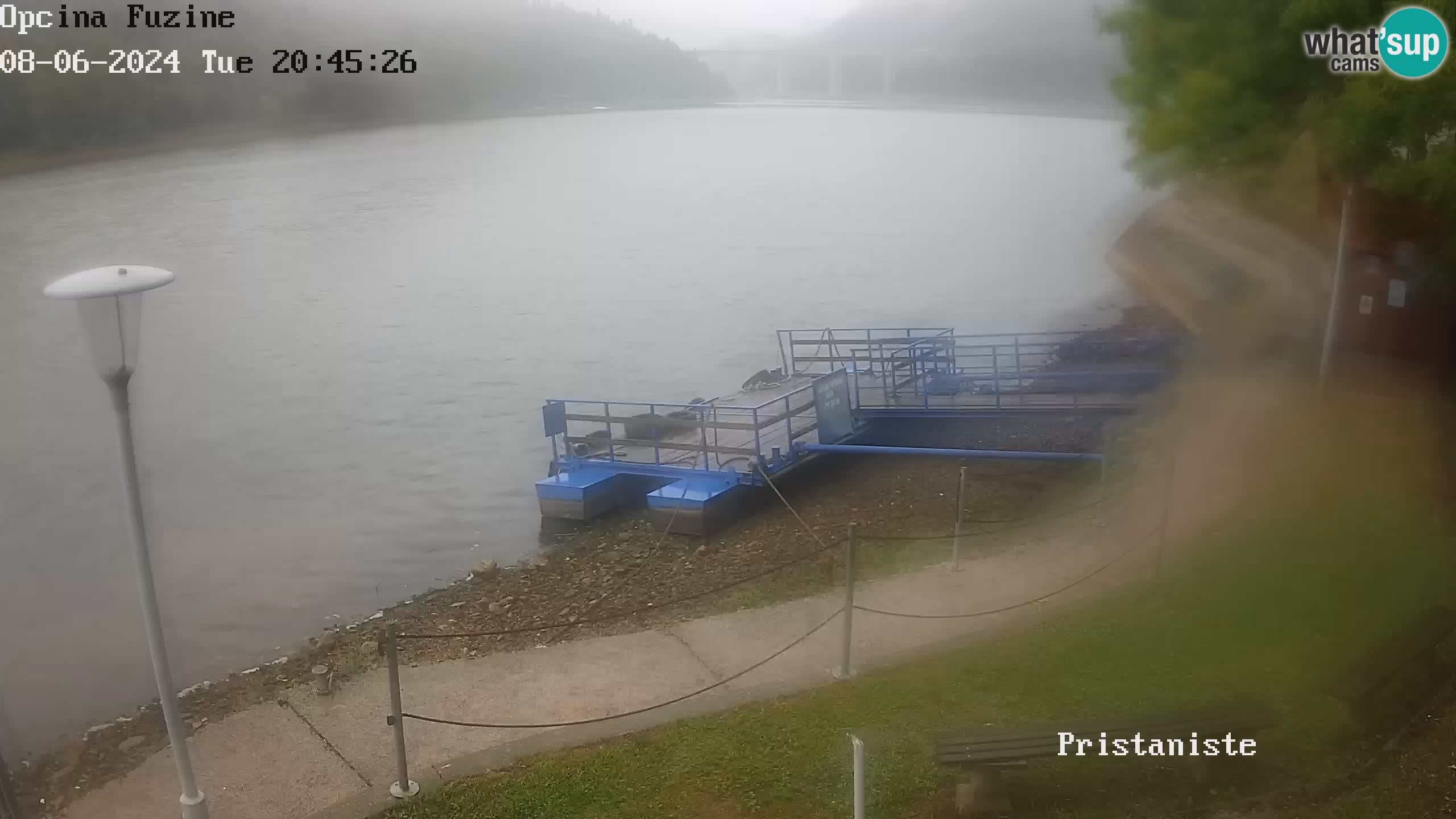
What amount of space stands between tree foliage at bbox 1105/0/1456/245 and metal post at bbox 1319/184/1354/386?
0.47m

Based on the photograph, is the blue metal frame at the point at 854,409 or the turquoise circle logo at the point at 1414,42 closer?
the turquoise circle logo at the point at 1414,42

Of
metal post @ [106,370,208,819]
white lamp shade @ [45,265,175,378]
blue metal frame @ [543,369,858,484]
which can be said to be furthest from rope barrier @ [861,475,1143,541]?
white lamp shade @ [45,265,175,378]

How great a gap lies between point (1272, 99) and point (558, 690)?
6.24 meters

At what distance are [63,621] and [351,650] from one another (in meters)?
4.03

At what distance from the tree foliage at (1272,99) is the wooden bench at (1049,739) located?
4176 mm

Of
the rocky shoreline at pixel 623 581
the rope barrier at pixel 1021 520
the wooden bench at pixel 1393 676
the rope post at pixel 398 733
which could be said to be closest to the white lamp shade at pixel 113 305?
the rope post at pixel 398 733

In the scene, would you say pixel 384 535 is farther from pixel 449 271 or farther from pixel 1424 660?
pixel 449 271

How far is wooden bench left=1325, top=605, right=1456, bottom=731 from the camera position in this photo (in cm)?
420

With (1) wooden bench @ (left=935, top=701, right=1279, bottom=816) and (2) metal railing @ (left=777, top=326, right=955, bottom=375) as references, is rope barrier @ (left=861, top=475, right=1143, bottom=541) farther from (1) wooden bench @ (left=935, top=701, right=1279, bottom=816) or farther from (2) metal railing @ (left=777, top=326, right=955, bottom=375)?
(2) metal railing @ (left=777, top=326, right=955, bottom=375)

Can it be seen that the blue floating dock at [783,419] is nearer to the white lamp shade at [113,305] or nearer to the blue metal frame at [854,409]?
the blue metal frame at [854,409]

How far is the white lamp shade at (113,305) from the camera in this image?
11.1 feet

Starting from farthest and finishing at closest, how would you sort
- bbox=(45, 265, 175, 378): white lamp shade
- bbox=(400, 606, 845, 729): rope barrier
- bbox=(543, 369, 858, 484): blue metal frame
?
1. bbox=(543, 369, 858, 484): blue metal frame
2. bbox=(400, 606, 845, 729): rope barrier
3. bbox=(45, 265, 175, 378): white lamp shade

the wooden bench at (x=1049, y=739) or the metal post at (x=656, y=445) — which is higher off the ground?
the wooden bench at (x=1049, y=739)

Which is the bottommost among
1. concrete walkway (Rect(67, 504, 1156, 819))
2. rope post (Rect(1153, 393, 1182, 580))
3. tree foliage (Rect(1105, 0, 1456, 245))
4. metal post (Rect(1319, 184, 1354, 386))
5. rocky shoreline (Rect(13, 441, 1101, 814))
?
rocky shoreline (Rect(13, 441, 1101, 814))
